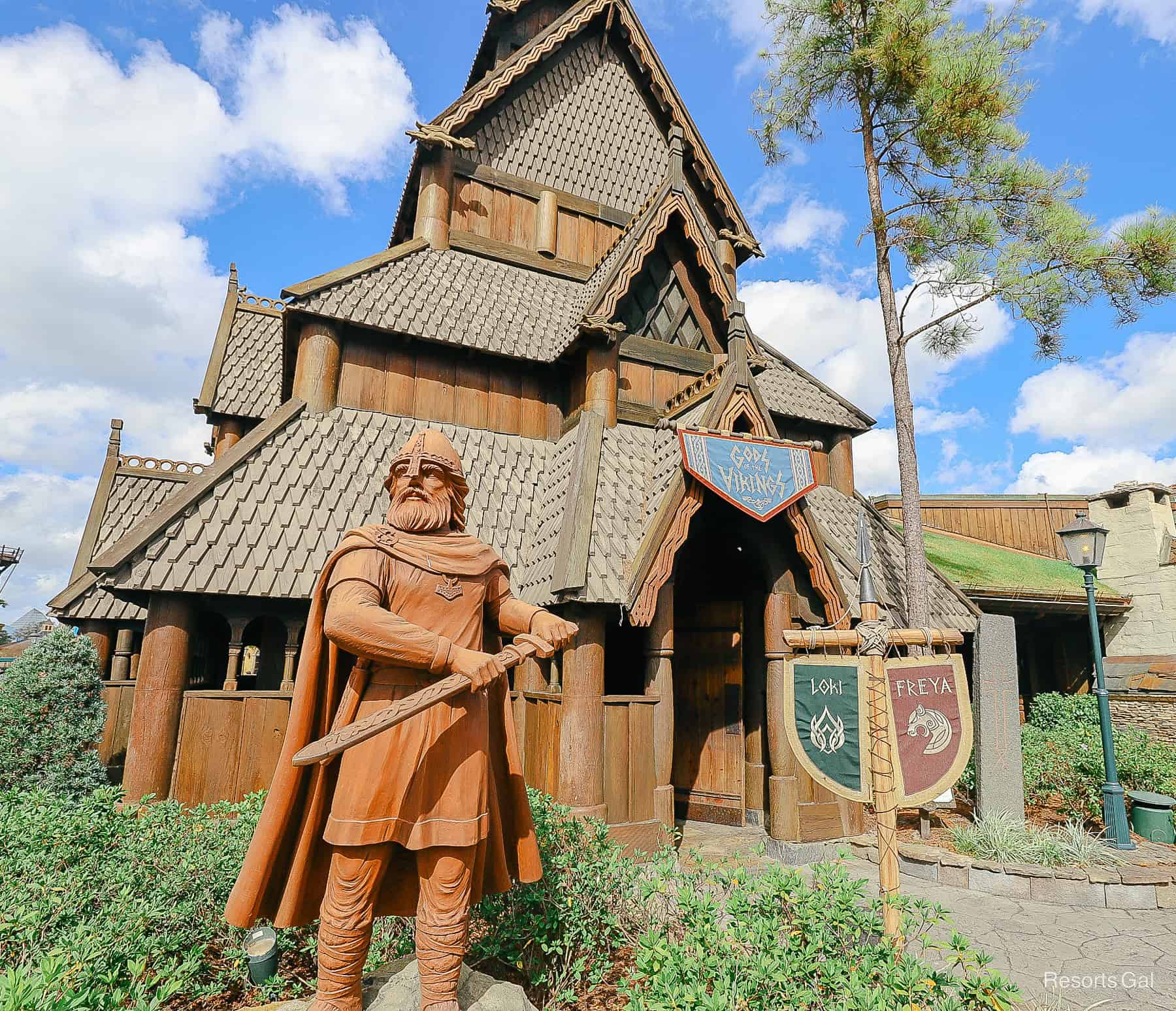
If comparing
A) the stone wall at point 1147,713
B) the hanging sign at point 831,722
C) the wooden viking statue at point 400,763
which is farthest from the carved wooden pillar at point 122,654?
the stone wall at point 1147,713

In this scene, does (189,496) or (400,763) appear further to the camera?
(189,496)

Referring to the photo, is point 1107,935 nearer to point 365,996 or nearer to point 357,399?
point 365,996

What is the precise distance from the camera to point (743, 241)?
1405 cm

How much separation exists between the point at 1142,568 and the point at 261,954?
736 inches

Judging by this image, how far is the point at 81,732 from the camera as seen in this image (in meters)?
7.62

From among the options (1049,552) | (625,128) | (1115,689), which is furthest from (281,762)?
(1049,552)

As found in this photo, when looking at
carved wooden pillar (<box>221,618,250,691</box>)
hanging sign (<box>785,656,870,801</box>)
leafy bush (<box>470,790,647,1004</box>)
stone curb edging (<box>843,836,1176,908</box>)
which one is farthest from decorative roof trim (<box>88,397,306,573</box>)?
stone curb edging (<box>843,836,1176,908</box>)

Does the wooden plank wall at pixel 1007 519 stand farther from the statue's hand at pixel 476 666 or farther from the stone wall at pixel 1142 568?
the statue's hand at pixel 476 666

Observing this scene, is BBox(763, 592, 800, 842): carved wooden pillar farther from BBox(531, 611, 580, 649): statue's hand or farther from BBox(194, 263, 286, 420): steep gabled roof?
BBox(194, 263, 286, 420): steep gabled roof

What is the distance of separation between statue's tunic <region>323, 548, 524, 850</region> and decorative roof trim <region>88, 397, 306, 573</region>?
4.73m

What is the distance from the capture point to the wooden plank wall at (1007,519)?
21.6m

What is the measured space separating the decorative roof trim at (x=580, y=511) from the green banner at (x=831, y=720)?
10.0 ft

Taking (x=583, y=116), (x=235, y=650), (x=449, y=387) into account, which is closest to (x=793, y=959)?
(x=235, y=650)

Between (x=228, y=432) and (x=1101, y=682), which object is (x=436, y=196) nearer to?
(x=228, y=432)
